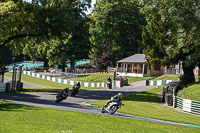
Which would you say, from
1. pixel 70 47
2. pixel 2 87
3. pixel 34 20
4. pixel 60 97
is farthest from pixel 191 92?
pixel 70 47

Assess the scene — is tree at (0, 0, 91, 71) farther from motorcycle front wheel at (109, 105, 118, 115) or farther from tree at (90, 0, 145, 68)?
tree at (90, 0, 145, 68)

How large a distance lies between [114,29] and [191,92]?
155ft

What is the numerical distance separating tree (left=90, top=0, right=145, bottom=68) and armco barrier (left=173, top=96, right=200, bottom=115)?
38.3 meters

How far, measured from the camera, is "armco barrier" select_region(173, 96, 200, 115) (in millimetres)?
23016

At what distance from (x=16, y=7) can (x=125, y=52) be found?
159ft

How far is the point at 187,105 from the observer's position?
23797 millimetres

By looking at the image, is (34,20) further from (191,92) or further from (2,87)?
(191,92)

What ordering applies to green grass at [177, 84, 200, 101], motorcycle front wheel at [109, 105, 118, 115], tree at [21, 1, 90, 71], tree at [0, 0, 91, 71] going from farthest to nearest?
tree at [21, 1, 90, 71] < tree at [0, 0, 91, 71] < green grass at [177, 84, 200, 101] < motorcycle front wheel at [109, 105, 118, 115]

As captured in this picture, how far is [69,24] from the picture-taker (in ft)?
106

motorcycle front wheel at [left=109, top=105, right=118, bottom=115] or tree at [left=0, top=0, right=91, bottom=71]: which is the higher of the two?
tree at [left=0, top=0, right=91, bottom=71]

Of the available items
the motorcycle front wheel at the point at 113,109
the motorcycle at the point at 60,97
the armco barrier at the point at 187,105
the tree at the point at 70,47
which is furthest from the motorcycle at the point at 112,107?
the tree at the point at 70,47

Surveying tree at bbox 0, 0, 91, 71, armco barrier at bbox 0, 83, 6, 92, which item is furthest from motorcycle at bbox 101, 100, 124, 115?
armco barrier at bbox 0, 83, 6, 92

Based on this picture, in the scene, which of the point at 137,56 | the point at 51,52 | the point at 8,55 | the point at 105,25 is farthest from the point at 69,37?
the point at 8,55

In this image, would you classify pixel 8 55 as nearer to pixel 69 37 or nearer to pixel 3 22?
pixel 69 37
